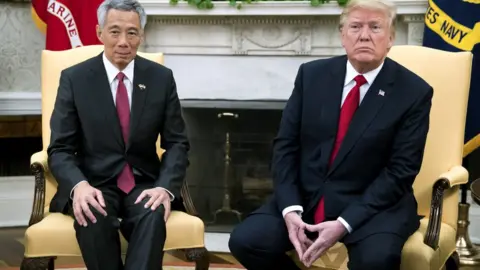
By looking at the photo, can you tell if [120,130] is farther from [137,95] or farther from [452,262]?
[452,262]

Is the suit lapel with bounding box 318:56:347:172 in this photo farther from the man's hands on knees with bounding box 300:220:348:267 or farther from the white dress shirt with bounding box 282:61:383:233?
the man's hands on knees with bounding box 300:220:348:267

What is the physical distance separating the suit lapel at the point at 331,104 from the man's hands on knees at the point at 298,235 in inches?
8.0

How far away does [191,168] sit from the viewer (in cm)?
437

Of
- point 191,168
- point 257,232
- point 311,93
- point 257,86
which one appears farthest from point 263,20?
point 257,232

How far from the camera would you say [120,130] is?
7.89 feet

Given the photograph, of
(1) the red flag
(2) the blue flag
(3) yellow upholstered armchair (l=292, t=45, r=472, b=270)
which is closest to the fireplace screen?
(1) the red flag

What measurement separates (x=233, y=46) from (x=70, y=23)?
98 centimetres

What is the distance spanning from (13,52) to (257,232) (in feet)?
8.69

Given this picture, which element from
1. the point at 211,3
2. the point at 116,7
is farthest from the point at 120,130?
the point at 211,3

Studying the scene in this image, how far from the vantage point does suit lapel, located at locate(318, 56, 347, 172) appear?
2223 millimetres

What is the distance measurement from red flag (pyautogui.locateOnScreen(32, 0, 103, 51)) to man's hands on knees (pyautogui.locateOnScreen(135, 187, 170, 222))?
6.25 feet

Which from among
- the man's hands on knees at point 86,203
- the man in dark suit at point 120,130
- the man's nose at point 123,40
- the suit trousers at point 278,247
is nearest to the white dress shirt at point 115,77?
the man in dark suit at point 120,130

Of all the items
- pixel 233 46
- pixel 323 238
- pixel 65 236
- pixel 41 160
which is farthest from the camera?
pixel 233 46

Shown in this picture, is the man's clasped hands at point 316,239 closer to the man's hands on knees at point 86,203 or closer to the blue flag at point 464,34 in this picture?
the man's hands on knees at point 86,203
